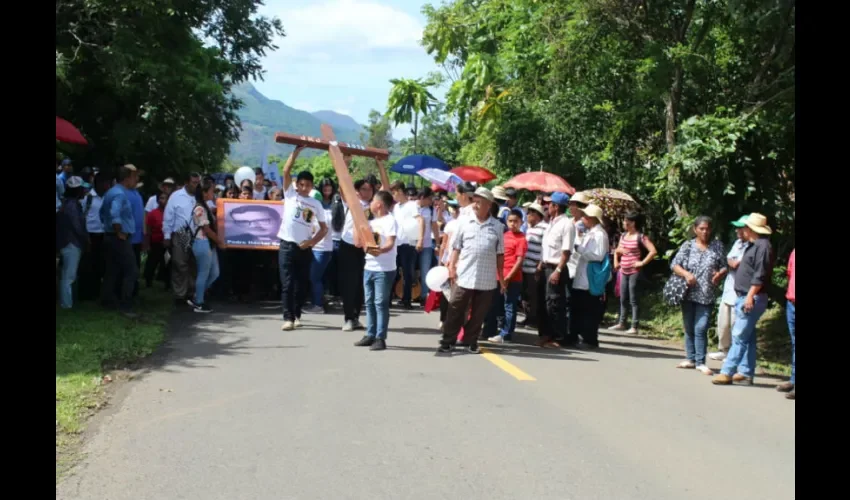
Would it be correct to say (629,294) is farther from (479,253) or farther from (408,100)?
(408,100)

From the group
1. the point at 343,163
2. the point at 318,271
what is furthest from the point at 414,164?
the point at 343,163

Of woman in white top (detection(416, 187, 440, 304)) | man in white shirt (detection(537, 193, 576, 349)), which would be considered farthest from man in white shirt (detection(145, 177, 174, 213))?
man in white shirt (detection(537, 193, 576, 349))

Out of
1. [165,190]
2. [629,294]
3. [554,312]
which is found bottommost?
[554,312]

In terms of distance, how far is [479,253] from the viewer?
428 inches

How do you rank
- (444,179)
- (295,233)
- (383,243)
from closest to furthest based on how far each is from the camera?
(383,243)
(295,233)
(444,179)

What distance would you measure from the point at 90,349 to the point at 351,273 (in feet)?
11.5

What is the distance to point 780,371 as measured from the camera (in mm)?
11648

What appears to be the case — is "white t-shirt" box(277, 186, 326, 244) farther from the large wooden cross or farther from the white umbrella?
the white umbrella

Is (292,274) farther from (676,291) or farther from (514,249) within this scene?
(676,291)

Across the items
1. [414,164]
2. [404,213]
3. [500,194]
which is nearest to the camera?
[500,194]

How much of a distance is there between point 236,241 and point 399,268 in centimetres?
291

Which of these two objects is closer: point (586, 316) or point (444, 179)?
point (586, 316)

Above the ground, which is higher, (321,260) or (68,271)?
(321,260)

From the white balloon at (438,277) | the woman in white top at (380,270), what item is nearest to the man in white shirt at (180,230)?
the woman in white top at (380,270)
